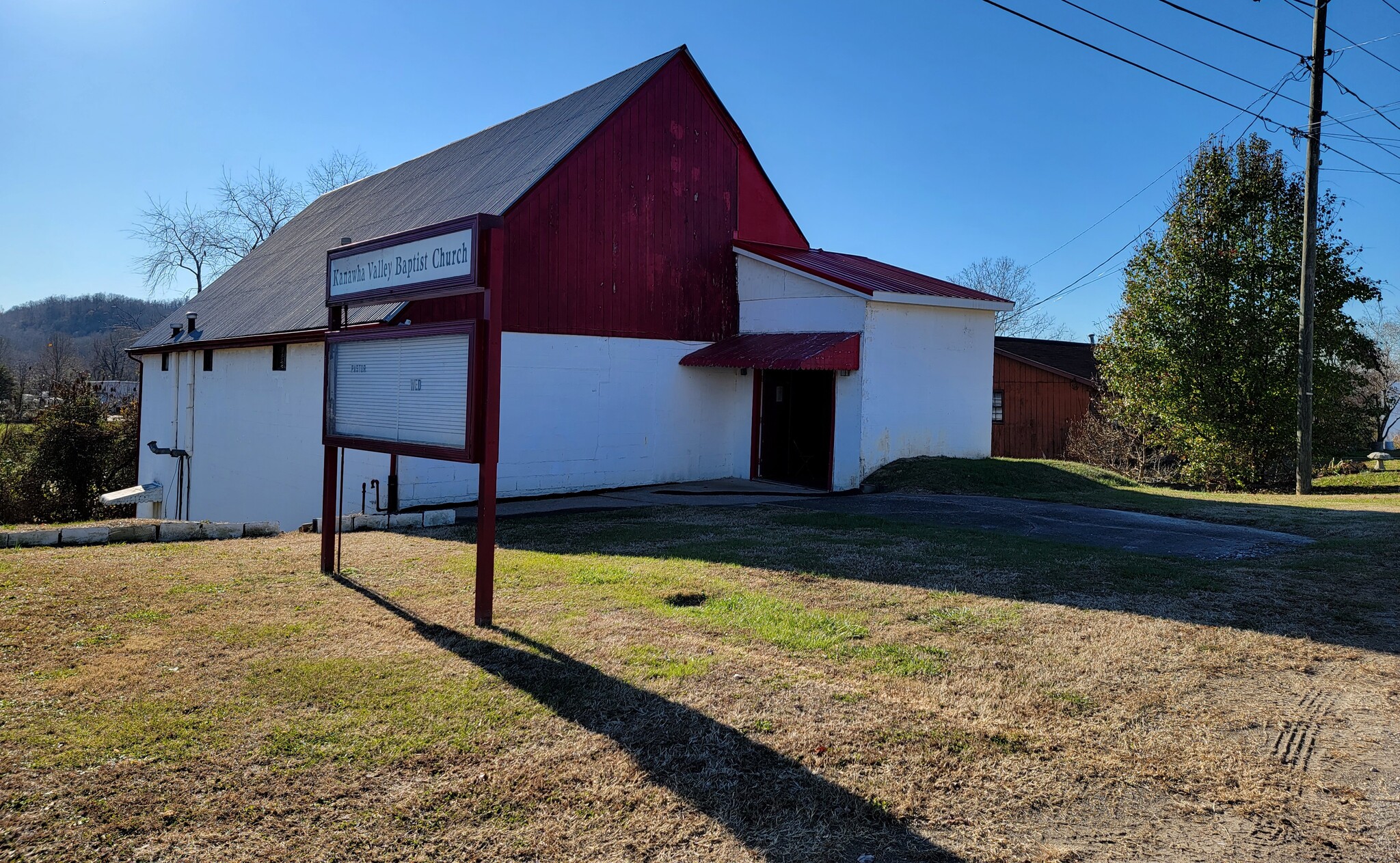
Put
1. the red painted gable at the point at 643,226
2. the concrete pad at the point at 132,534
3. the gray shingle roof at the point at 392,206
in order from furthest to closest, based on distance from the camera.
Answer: the gray shingle roof at the point at 392,206, the red painted gable at the point at 643,226, the concrete pad at the point at 132,534

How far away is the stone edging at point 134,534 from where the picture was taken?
8885mm

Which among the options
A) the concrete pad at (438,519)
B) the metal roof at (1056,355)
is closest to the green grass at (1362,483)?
the metal roof at (1056,355)

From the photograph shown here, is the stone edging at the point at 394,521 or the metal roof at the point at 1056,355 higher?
the metal roof at the point at 1056,355

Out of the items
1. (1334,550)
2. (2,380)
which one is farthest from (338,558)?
(2,380)

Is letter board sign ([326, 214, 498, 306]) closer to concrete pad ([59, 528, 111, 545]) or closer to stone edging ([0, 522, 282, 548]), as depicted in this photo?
stone edging ([0, 522, 282, 548])

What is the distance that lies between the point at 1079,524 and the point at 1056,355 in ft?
72.2

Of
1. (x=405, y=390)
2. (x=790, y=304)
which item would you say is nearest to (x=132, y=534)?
(x=405, y=390)

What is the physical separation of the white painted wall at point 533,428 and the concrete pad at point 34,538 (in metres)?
4.64

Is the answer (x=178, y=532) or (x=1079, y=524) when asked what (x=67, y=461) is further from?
(x=1079, y=524)

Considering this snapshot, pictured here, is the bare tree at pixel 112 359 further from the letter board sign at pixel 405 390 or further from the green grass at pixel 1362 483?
the green grass at pixel 1362 483

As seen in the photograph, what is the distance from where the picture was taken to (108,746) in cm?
419

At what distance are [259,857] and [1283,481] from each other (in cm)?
2304

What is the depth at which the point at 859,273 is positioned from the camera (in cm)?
1669

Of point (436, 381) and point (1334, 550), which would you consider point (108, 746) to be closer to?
point (436, 381)
